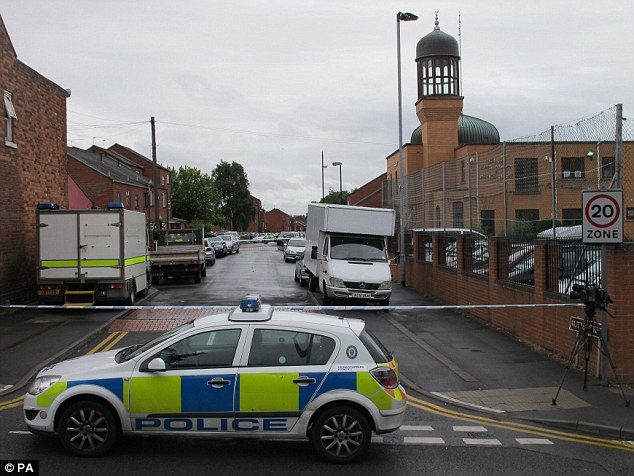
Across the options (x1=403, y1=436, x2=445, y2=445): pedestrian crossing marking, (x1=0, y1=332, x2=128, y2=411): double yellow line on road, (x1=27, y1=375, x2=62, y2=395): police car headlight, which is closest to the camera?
(x1=27, y1=375, x2=62, y2=395): police car headlight

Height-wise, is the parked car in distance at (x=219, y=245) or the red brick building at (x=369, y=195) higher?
the red brick building at (x=369, y=195)

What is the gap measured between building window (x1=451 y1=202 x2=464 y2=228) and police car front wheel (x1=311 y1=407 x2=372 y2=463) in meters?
15.1

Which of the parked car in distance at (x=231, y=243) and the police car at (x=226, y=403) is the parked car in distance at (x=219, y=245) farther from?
the police car at (x=226, y=403)

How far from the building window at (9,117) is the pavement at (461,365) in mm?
4954

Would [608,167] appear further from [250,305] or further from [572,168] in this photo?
[250,305]

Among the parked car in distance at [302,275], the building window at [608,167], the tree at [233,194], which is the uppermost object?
the tree at [233,194]

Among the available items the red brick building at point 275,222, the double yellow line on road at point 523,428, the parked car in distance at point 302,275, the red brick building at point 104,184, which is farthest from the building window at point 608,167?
the red brick building at point 275,222

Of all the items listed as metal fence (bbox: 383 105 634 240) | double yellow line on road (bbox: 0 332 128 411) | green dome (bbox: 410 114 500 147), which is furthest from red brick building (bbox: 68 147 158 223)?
double yellow line on road (bbox: 0 332 128 411)

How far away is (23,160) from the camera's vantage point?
20.1m

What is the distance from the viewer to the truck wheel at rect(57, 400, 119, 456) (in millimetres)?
6422

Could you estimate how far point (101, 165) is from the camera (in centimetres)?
5784

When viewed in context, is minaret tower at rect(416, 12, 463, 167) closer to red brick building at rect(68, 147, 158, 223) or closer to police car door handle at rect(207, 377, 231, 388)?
red brick building at rect(68, 147, 158, 223)

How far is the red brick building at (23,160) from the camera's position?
1887 centimetres

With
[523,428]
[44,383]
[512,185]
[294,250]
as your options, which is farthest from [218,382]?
[294,250]
